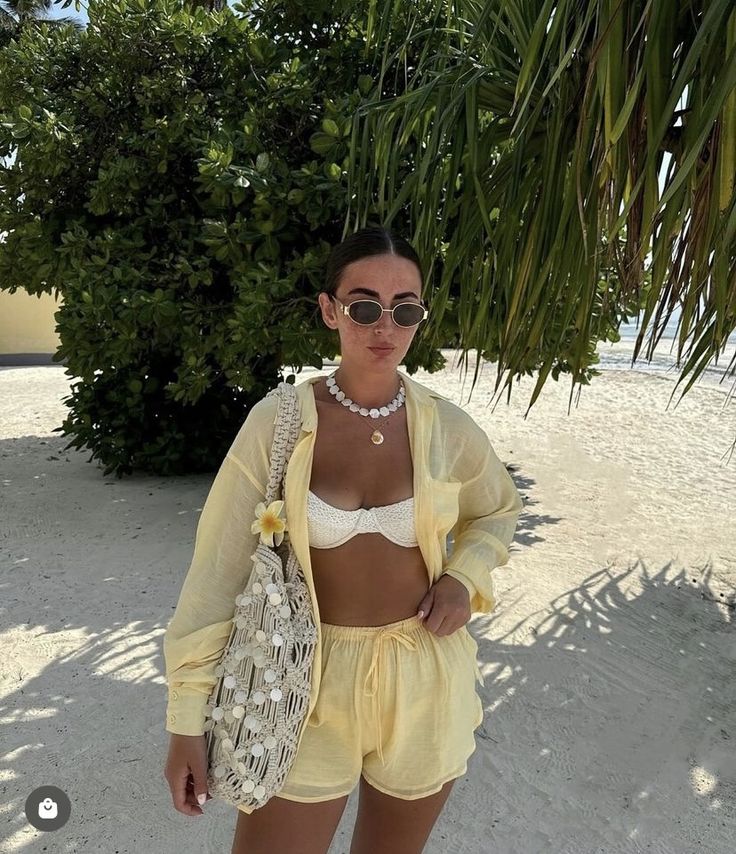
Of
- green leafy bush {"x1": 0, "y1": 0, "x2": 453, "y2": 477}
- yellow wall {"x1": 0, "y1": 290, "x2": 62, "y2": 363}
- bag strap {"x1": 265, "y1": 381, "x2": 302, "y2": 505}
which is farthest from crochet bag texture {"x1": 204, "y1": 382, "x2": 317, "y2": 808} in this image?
yellow wall {"x1": 0, "y1": 290, "x2": 62, "y2": 363}

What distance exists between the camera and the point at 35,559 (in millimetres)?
5086

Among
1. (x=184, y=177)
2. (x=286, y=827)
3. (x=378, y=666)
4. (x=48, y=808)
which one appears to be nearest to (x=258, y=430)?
(x=378, y=666)

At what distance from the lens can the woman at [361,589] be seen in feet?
5.14

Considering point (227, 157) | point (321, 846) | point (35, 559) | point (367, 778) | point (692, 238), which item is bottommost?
point (35, 559)

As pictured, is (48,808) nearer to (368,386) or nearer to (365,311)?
(368,386)

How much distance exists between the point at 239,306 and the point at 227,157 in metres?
0.93

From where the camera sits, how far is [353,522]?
1601 mm

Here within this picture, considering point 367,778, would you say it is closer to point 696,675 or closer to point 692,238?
point 692,238

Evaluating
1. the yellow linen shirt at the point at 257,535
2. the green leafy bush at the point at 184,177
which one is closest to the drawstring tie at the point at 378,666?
the yellow linen shirt at the point at 257,535

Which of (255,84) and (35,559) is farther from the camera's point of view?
(255,84)

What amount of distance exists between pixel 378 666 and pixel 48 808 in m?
1.74

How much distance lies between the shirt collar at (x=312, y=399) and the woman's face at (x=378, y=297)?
111 mm

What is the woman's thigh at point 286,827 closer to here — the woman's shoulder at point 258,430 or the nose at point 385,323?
the woman's shoulder at point 258,430

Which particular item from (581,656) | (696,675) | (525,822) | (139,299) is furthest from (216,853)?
(139,299)
